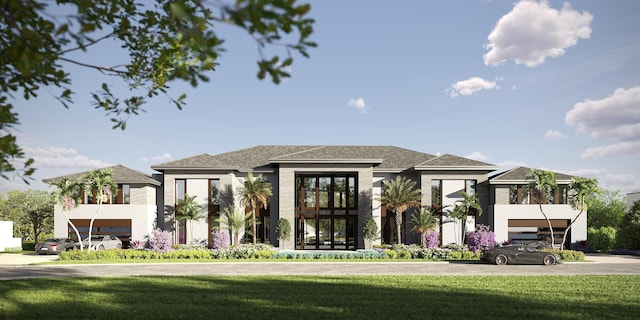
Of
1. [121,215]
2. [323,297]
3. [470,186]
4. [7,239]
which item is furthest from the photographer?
[7,239]

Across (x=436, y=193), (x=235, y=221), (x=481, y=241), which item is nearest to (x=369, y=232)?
(x=436, y=193)

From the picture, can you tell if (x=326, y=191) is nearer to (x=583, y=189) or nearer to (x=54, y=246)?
(x=583, y=189)

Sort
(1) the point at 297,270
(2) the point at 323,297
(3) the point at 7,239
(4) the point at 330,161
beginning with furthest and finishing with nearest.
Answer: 1. (3) the point at 7,239
2. (4) the point at 330,161
3. (1) the point at 297,270
4. (2) the point at 323,297

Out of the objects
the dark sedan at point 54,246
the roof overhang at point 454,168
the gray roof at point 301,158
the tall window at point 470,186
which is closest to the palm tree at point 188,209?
the gray roof at point 301,158

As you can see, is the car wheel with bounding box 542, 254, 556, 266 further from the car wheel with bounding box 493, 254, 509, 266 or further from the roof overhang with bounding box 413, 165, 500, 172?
the roof overhang with bounding box 413, 165, 500, 172

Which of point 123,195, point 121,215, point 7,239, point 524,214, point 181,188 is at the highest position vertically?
point 181,188

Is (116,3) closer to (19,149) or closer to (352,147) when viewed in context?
(19,149)

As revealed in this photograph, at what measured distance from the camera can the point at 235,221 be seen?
1272 inches

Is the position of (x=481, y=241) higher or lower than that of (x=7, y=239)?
higher

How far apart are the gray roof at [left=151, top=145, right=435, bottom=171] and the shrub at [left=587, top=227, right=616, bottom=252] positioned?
14873 millimetres

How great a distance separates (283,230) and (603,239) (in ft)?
83.7

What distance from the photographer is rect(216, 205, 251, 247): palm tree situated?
32406 millimetres

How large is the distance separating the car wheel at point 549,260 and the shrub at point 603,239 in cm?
1427

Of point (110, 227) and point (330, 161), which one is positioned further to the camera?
point (110, 227)
